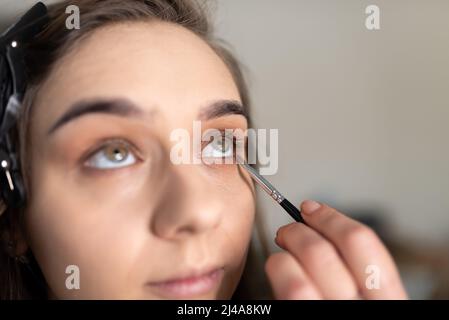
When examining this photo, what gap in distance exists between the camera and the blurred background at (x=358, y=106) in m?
0.96

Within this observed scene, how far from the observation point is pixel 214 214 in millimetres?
605

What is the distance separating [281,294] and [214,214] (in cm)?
13

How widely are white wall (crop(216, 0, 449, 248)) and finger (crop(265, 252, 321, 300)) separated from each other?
41 centimetres

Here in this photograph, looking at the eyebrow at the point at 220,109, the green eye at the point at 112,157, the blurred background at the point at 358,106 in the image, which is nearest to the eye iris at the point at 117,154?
the green eye at the point at 112,157

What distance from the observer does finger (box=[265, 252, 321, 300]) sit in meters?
0.52

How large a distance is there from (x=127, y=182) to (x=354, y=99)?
58 cm

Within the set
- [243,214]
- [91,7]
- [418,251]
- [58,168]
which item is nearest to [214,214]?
[243,214]

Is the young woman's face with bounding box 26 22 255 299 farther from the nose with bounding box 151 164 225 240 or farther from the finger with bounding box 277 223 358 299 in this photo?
the finger with bounding box 277 223 358 299

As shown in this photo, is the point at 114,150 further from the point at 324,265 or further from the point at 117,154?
the point at 324,265

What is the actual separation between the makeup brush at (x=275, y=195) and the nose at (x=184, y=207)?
9 centimetres

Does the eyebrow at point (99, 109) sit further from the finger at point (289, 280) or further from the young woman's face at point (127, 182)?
the finger at point (289, 280)

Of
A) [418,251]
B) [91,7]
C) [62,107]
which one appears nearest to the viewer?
[62,107]

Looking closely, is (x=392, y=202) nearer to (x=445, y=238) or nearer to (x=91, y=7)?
(x=445, y=238)

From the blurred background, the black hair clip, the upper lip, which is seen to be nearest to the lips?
the upper lip
